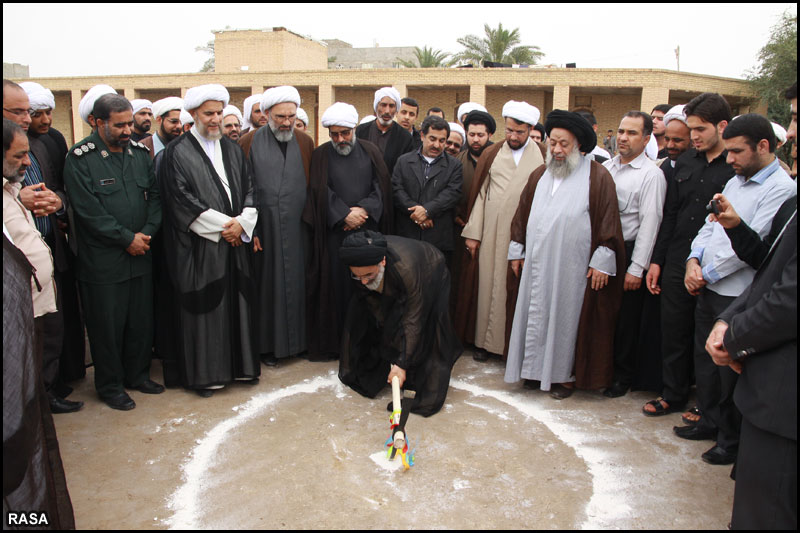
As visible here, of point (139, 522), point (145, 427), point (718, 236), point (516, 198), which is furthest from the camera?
point (516, 198)

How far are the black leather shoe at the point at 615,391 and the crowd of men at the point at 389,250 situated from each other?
0.6 inches

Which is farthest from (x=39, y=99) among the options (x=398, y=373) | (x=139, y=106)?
(x=398, y=373)

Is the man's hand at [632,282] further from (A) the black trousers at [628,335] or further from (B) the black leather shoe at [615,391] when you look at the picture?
(B) the black leather shoe at [615,391]

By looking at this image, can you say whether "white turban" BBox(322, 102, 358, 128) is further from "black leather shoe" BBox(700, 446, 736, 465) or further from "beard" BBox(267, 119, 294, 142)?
"black leather shoe" BBox(700, 446, 736, 465)

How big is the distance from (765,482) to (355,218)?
3222 mm

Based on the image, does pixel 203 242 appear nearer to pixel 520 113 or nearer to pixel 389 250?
pixel 389 250

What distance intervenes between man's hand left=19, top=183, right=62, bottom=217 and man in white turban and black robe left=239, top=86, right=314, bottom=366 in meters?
1.49

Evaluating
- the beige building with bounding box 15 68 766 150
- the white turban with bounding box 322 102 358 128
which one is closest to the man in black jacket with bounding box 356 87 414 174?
the white turban with bounding box 322 102 358 128

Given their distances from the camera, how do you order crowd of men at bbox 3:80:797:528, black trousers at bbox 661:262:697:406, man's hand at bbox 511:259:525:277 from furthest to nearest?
man's hand at bbox 511:259:525:277, black trousers at bbox 661:262:697:406, crowd of men at bbox 3:80:797:528

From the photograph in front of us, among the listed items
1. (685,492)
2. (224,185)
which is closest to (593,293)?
(685,492)

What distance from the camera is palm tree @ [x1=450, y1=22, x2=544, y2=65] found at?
25.3 m

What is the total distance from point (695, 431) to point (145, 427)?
3.23 meters

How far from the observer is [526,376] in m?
4.16

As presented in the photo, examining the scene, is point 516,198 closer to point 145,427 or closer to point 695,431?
point 695,431
